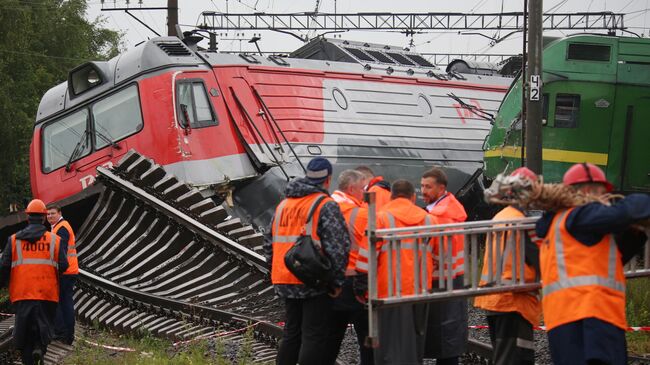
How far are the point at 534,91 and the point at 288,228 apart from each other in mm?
6946

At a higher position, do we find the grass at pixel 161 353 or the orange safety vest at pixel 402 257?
the orange safety vest at pixel 402 257

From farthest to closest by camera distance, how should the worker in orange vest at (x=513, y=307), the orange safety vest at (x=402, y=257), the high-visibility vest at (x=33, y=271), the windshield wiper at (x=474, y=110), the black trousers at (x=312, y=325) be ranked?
the windshield wiper at (x=474, y=110) < the high-visibility vest at (x=33, y=271) < the black trousers at (x=312, y=325) < the worker in orange vest at (x=513, y=307) < the orange safety vest at (x=402, y=257)

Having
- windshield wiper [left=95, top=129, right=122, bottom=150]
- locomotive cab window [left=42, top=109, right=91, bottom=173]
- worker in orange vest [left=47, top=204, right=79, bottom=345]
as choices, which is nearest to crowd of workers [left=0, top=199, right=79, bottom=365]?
worker in orange vest [left=47, top=204, right=79, bottom=345]

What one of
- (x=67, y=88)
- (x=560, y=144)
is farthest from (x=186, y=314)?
(x=560, y=144)

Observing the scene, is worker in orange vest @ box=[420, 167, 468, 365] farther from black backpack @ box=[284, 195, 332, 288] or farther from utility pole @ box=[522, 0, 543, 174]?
utility pole @ box=[522, 0, 543, 174]

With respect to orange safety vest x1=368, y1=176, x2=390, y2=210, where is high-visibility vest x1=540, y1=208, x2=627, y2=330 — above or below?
below

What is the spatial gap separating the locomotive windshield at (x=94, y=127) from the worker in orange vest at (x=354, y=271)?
829 cm

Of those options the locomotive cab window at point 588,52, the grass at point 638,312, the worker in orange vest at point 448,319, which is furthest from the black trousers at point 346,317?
the locomotive cab window at point 588,52

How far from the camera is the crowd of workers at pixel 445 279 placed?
232 inches

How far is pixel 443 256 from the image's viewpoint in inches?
278

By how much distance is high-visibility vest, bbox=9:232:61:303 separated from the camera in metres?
10.3

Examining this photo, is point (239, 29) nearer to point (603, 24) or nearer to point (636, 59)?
point (603, 24)

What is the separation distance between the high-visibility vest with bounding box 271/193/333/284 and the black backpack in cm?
11

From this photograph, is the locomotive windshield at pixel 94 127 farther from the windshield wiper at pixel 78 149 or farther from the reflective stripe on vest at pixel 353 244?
the reflective stripe on vest at pixel 353 244
